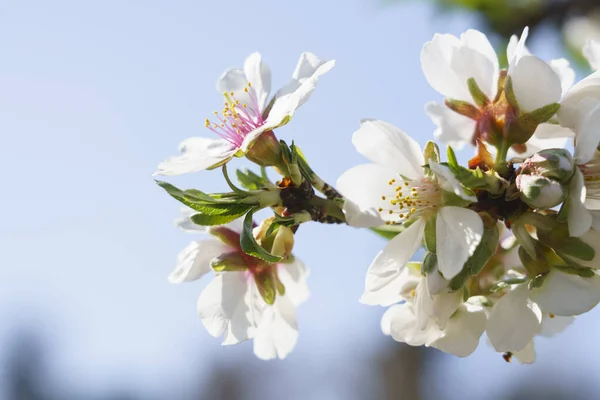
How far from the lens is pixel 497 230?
850 mm

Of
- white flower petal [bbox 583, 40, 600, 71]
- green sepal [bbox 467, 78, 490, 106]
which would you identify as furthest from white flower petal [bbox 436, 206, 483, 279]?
white flower petal [bbox 583, 40, 600, 71]

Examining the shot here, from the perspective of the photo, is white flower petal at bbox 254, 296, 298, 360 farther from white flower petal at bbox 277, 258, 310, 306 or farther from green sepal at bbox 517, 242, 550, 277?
green sepal at bbox 517, 242, 550, 277

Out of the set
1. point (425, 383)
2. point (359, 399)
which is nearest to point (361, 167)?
point (425, 383)

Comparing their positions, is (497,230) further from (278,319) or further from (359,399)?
(359,399)

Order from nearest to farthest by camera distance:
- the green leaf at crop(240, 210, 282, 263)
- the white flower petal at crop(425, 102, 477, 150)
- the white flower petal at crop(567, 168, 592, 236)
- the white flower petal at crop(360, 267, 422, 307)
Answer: the white flower petal at crop(567, 168, 592, 236), the green leaf at crop(240, 210, 282, 263), the white flower petal at crop(360, 267, 422, 307), the white flower petal at crop(425, 102, 477, 150)

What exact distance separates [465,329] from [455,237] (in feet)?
0.61

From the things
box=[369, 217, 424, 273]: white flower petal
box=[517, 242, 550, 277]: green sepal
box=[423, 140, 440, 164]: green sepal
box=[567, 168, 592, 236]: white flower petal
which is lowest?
box=[517, 242, 550, 277]: green sepal

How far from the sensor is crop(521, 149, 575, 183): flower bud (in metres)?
0.78

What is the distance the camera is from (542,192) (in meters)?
0.78

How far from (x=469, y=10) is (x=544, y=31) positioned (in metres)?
0.34

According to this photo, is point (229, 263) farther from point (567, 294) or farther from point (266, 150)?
point (567, 294)

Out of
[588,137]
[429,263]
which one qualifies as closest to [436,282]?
[429,263]

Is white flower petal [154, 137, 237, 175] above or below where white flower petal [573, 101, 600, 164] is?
above

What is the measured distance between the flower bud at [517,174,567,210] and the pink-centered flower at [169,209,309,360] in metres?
0.39
